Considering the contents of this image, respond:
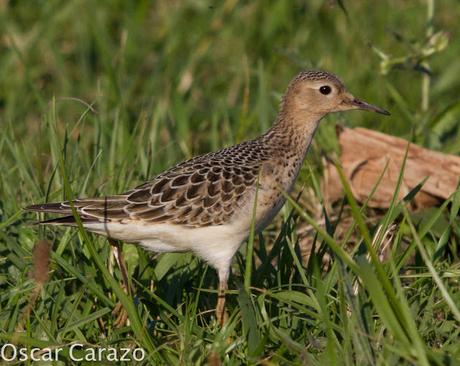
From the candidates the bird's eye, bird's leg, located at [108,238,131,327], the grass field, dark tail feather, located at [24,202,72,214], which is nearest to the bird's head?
the bird's eye

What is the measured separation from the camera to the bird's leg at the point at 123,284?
583 centimetres

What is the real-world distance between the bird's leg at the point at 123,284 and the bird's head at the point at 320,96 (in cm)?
164

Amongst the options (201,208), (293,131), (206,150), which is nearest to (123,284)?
(201,208)

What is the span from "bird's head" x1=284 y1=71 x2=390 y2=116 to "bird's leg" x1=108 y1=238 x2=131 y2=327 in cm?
164

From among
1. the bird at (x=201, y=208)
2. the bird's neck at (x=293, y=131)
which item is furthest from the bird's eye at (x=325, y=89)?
the bird at (x=201, y=208)

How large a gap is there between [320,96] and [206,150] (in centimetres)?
283

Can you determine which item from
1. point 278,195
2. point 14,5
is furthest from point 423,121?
point 14,5

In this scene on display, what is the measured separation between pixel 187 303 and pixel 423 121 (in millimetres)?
3624

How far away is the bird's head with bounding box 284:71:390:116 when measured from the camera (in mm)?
7004

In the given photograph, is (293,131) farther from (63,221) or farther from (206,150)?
(206,150)

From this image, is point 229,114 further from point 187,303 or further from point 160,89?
point 187,303

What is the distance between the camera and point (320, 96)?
7.02m

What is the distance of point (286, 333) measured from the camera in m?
5.55

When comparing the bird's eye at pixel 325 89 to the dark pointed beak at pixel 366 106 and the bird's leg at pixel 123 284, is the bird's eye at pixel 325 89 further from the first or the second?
the bird's leg at pixel 123 284
